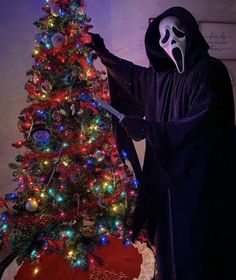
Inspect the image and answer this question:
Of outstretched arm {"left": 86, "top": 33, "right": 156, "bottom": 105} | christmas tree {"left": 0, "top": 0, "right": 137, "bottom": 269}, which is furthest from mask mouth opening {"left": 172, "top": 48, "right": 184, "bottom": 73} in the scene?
christmas tree {"left": 0, "top": 0, "right": 137, "bottom": 269}

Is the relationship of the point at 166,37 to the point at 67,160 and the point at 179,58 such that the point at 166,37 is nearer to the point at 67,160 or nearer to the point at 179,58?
the point at 179,58

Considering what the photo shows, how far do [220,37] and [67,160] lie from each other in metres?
1.69

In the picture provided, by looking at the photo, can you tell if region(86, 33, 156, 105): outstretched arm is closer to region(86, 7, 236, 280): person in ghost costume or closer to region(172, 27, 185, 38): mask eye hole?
region(86, 7, 236, 280): person in ghost costume

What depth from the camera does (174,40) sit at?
132 cm

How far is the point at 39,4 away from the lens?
213cm

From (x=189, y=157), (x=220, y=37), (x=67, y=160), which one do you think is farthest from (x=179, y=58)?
(x=220, y=37)

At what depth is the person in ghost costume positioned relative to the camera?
47.8 inches

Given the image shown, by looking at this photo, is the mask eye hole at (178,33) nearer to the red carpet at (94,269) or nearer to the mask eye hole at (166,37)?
the mask eye hole at (166,37)

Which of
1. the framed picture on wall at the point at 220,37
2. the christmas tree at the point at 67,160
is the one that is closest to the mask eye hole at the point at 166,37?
the christmas tree at the point at 67,160

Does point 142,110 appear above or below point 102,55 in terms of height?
below

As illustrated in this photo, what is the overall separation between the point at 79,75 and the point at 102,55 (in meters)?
0.17

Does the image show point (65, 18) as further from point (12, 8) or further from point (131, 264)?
point (131, 264)

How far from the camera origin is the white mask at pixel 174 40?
1.31 meters

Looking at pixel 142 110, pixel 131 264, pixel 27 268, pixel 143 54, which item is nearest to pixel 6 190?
pixel 27 268
